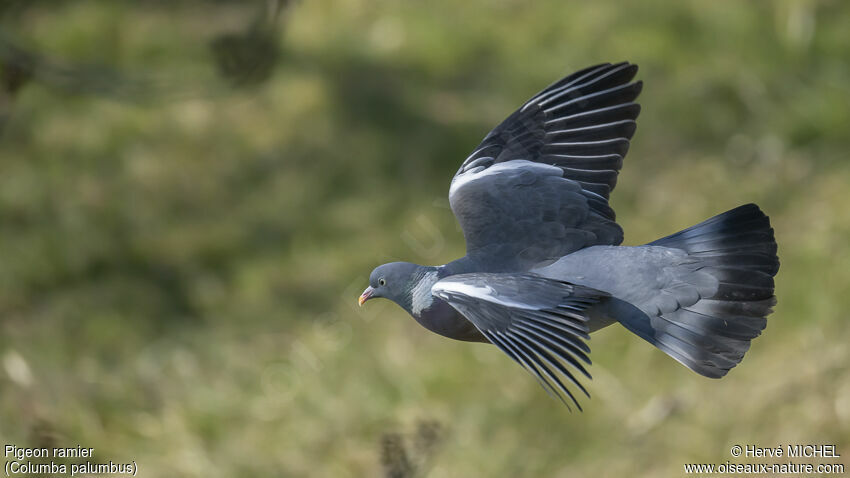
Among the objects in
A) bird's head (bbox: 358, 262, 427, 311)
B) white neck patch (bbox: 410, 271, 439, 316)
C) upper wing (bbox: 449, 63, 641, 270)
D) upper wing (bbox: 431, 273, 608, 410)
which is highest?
upper wing (bbox: 449, 63, 641, 270)

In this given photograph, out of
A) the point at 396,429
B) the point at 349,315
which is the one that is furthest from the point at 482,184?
the point at 349,315

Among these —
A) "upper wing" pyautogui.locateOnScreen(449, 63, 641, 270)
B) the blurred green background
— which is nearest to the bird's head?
"upper wing" pyautogui.locateOnScreen(449, 63, 641, 270)

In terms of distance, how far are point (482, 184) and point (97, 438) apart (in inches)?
123

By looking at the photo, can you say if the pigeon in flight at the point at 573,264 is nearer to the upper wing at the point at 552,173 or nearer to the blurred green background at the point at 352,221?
the upper wing at the point at 552,173

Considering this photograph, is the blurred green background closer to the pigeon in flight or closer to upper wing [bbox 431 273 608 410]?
the pigeon in flight

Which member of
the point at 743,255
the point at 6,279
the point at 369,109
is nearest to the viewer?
the point at 743,255

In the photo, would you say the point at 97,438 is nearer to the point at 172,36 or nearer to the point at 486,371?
the point at 486,371

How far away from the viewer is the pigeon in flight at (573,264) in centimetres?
197

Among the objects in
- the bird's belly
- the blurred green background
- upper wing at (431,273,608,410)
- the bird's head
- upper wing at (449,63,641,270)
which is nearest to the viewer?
upper wing at (431,273,608,410)

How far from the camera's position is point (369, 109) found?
220 inches

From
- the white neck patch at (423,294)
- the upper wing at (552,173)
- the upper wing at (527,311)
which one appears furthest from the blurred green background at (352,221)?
the upper wing at (527,311)

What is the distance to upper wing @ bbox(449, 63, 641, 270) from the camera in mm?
2293

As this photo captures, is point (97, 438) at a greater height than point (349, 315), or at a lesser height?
lesser

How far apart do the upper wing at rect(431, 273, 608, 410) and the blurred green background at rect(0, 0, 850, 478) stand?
2.42m
